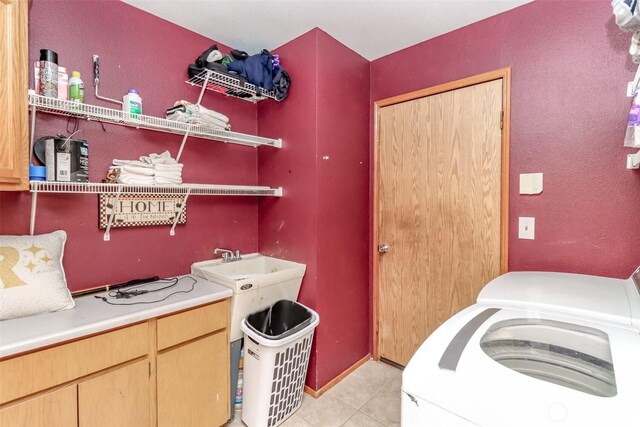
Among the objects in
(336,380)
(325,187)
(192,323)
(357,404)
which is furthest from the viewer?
(336,380)

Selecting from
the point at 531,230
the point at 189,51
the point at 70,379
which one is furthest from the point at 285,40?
the point at 70,379

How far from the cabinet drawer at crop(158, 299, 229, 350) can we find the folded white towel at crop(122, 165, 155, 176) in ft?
2.55

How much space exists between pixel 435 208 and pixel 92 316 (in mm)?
2063

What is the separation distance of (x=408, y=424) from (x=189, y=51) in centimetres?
239

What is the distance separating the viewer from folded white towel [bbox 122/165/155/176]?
162 centimetres

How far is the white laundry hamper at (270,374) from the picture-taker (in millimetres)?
1692

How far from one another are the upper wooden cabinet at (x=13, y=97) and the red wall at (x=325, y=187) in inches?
54.9

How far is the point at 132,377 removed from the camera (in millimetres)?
1373

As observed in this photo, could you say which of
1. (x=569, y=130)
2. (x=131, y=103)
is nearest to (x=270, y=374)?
(x=131, y=103)

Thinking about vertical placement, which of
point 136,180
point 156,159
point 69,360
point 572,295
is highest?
point 156,159

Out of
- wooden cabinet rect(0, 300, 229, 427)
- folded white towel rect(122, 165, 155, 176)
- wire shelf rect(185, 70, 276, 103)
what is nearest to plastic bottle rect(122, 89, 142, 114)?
folded white towel rect(122, 165, 155, 176)

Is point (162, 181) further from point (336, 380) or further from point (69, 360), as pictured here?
point (336, 380)

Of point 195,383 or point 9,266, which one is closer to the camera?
point 9,266

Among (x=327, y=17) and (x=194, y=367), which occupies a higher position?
(x=327, y=17)
